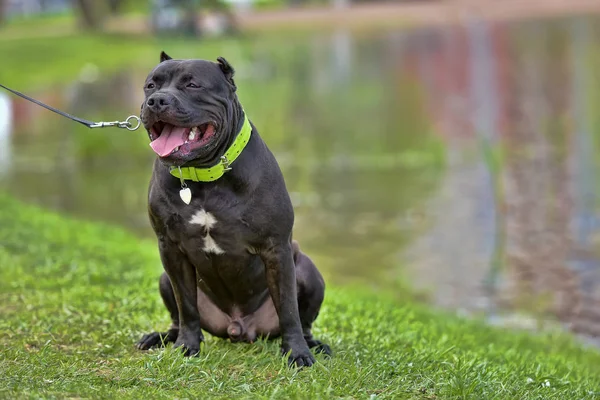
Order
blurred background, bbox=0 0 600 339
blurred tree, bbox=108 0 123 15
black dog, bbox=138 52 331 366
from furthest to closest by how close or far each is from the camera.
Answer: blurred tree, bbox=108 0 123 15 → blurred background, bbox=0 0 600 339 → black dog, bbox=138 52 331 366

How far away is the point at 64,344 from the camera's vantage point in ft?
19.2

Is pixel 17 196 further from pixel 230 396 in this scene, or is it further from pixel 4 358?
pixel 230 396

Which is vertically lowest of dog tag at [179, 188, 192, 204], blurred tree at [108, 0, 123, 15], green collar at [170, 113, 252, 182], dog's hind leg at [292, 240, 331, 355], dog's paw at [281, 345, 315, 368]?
blurred tree at [108, 0, 123, 15]

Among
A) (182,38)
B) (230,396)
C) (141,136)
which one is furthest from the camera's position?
(182,38)

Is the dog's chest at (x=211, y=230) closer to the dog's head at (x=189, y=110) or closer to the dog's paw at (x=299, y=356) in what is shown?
the dog's head at (x=189, y=110)

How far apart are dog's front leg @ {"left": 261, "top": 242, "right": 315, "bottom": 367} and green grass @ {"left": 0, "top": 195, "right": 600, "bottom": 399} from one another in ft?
0.32

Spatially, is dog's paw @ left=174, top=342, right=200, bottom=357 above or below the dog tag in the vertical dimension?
below

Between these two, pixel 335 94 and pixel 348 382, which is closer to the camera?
pixel 348 382

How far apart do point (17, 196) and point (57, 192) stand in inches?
24.9

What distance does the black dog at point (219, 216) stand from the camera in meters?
5.04

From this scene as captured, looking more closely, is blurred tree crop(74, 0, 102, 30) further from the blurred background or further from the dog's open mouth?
the dog's open mouth

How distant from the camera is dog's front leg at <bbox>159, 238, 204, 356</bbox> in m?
5.46

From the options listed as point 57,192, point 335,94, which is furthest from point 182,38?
point 57,192

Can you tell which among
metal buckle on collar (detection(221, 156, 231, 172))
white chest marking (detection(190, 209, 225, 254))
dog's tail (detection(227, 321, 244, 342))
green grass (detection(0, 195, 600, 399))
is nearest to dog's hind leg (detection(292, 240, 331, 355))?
green grass (detection(0, 195, 600, 399))
